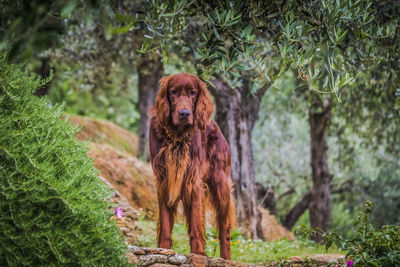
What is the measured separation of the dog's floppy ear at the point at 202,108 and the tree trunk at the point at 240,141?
142 inches

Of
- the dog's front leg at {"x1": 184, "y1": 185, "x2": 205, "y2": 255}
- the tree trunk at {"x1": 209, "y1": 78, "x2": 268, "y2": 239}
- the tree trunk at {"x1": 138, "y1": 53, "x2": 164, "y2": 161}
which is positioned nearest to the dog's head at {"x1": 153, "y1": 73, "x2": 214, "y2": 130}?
the dog's front leg at {"x1": 184, "y1": 185, "x2": 205, "y2": 255}

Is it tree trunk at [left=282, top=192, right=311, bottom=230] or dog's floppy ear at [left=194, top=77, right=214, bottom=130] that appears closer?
dog's floppy ear at [left=194, top=77, right=214, bottom=130]

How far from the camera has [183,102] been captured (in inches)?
162

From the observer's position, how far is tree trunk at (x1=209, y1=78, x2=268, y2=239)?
8055mm

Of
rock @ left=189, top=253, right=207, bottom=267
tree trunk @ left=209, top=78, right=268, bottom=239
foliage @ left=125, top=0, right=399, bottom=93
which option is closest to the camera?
foliage @ left=125, top=0, right=399, bottom=93

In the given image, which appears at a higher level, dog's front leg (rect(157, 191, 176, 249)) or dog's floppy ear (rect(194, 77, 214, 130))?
dog's floppy ear (rect(194, 77, 214, 130))

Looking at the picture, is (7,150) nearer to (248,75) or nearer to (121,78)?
(248,75)

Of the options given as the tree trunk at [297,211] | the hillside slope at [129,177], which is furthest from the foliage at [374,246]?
the tree trunk at [297,211]

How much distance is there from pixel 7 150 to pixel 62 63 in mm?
8479

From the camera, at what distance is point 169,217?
14.3 feet

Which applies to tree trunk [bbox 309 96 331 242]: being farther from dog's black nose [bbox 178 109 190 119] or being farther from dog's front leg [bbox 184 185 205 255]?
dog's black nose [bbox 178 109 190 119]

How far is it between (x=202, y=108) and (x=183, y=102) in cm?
25

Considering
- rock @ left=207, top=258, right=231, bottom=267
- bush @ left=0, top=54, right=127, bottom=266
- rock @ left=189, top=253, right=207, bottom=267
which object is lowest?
rock @ left=207, top=258, right=231, bottom=267

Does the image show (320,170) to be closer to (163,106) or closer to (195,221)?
(195,221)
